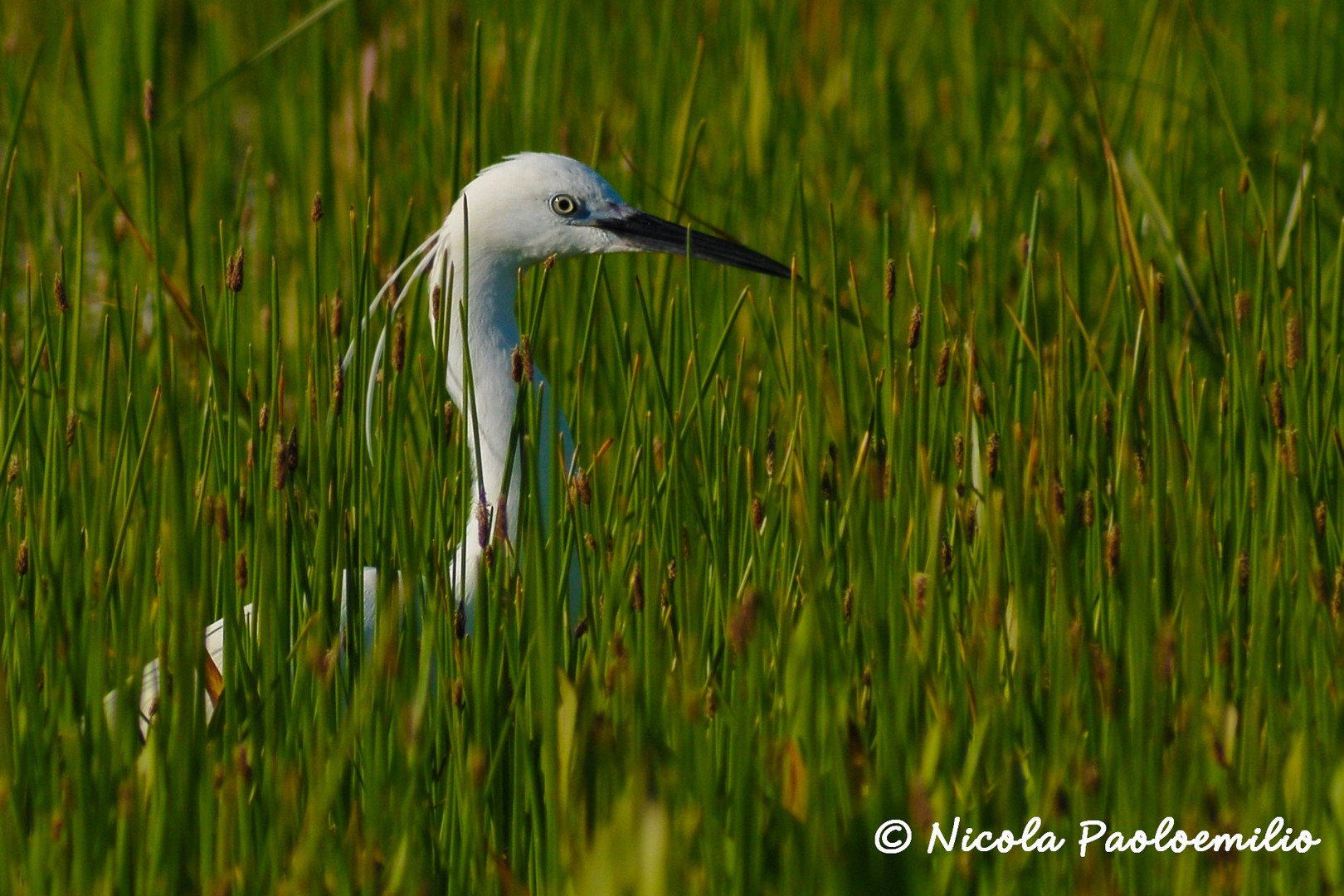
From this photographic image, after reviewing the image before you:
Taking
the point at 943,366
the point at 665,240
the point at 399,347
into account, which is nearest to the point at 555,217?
the point at 665,240

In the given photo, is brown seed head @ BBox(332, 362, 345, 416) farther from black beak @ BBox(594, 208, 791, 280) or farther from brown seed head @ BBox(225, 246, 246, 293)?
black beak @ BBox(594, 208, 791, 280)

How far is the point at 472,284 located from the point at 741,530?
577 mm

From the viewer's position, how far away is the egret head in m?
2.31

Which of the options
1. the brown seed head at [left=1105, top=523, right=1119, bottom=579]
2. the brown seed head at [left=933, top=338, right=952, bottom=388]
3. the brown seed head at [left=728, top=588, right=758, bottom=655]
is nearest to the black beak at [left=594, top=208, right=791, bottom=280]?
the brown seed head at [left=933, top=338, right=952, bottom=388]

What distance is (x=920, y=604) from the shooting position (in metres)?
1.78

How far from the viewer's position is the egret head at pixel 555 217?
231cm

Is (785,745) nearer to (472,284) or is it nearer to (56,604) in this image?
(56,604)

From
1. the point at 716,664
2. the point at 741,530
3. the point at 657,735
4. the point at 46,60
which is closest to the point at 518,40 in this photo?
the point at 46,60

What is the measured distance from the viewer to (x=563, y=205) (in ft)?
7.64
